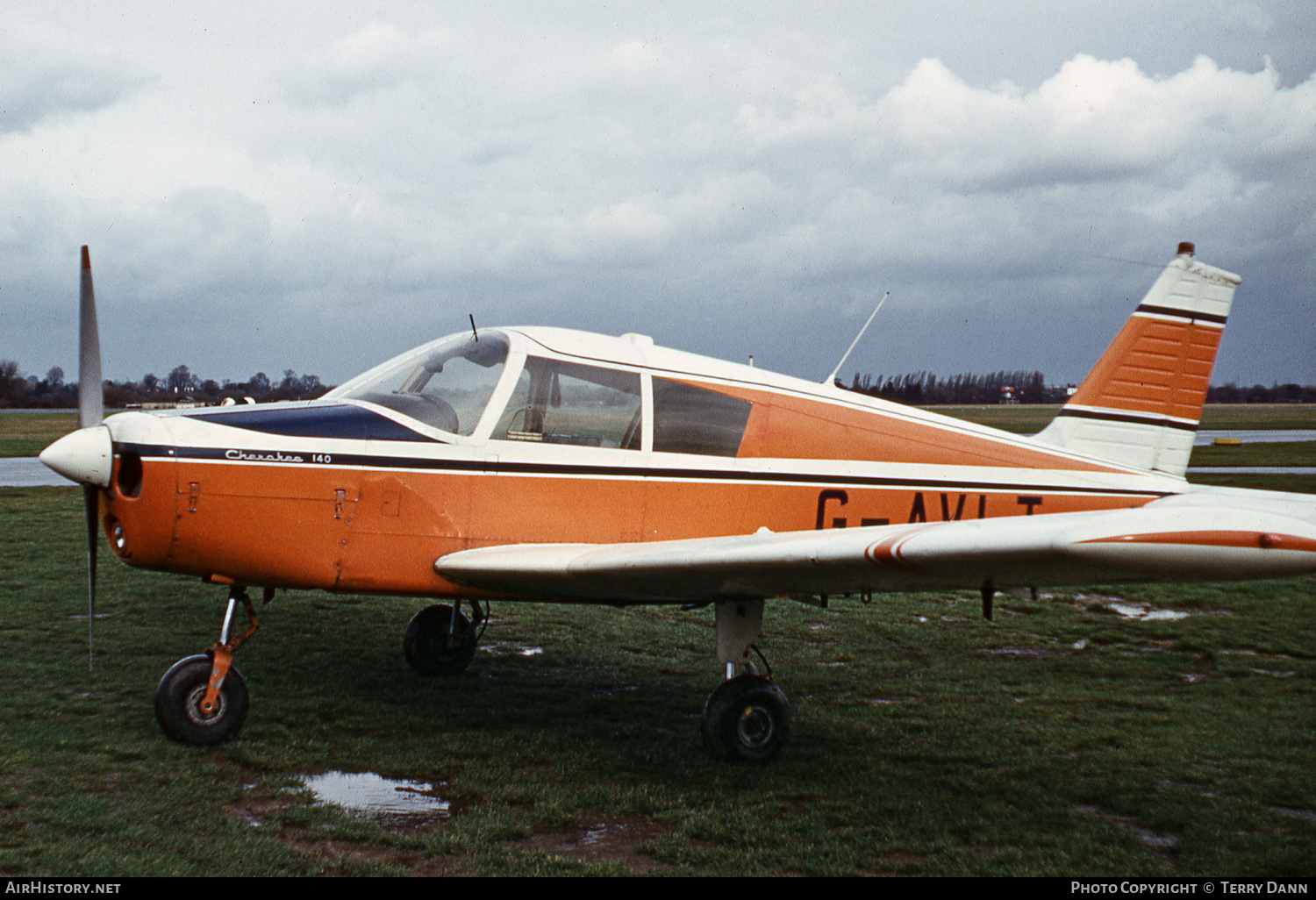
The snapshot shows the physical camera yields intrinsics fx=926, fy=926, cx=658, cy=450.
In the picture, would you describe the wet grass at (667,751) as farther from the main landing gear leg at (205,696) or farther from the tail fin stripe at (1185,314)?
the tail fin stripe at (1185,314)

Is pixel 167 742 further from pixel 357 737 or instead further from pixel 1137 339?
pixel 1137 339

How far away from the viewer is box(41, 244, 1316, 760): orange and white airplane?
15.7ft

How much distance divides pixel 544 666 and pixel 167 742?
9.15ft

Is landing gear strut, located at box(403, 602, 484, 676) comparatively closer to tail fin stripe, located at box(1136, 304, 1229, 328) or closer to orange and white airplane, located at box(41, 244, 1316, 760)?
orange and white airplane, located at box(41, 244, 1316, 760)

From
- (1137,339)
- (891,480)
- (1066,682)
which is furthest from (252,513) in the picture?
(1137,339)

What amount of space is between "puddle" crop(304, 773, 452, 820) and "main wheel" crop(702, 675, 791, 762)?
1489 mm

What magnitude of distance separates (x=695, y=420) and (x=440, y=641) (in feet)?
9.07

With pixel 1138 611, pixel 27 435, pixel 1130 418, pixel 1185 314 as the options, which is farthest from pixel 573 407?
pixel 27 435

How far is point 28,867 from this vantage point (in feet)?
11.9

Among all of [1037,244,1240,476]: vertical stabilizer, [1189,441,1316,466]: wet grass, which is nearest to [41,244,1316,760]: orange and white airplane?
[1037,244,1240,476]: vertical stabilizer

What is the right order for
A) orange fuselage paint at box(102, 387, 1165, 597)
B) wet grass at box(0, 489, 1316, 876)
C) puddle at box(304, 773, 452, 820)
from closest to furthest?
1. wet grass at box(0, 489, 1316, 876)
2. puddle at box(304, 773, 452, 820)
3. orange fuselage paint at box(102, 387, 1165, 597)

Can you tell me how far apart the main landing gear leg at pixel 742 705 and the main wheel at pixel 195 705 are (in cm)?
264

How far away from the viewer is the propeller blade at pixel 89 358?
5.60m

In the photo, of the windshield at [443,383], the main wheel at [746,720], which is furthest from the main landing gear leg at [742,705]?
the windshield at [443,383]
